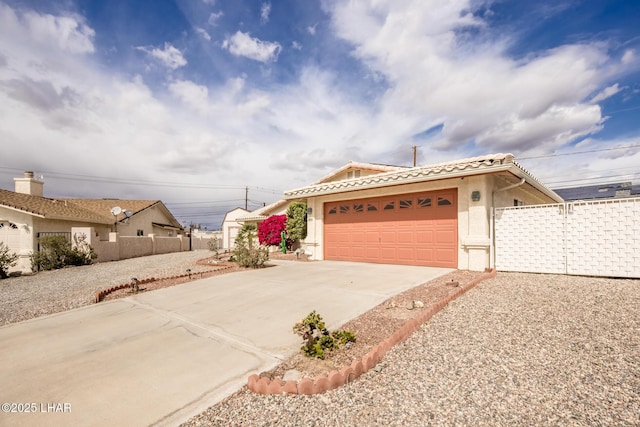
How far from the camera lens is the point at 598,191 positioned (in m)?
30.6

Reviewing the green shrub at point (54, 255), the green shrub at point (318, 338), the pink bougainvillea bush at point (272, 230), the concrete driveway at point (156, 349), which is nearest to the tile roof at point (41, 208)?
the green shrub at point (54, 255)

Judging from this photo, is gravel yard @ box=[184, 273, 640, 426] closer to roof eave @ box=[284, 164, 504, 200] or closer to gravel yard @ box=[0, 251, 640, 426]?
gravel yard @ box=[0, 251, 640, 426]

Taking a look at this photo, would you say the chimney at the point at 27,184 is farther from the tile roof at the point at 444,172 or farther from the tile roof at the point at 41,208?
the tile roof at the point at 444,172

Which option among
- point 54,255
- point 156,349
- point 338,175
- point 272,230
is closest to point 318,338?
point 156,349

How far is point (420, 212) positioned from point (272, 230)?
1036 cm

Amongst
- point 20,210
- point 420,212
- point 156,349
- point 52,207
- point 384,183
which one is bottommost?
point 156,349

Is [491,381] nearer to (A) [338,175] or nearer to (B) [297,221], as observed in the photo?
(B) [297,221]

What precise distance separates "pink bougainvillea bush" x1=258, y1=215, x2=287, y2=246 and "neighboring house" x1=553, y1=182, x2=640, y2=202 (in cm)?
2662

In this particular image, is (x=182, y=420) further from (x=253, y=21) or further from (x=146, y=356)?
(x=253, y=21)

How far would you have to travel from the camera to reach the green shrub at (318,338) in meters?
3.48

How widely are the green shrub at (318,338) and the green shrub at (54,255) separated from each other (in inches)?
609

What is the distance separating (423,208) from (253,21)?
27.9 feet

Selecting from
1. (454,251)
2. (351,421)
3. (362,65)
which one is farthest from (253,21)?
(351,421)

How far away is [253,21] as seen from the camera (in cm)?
986
